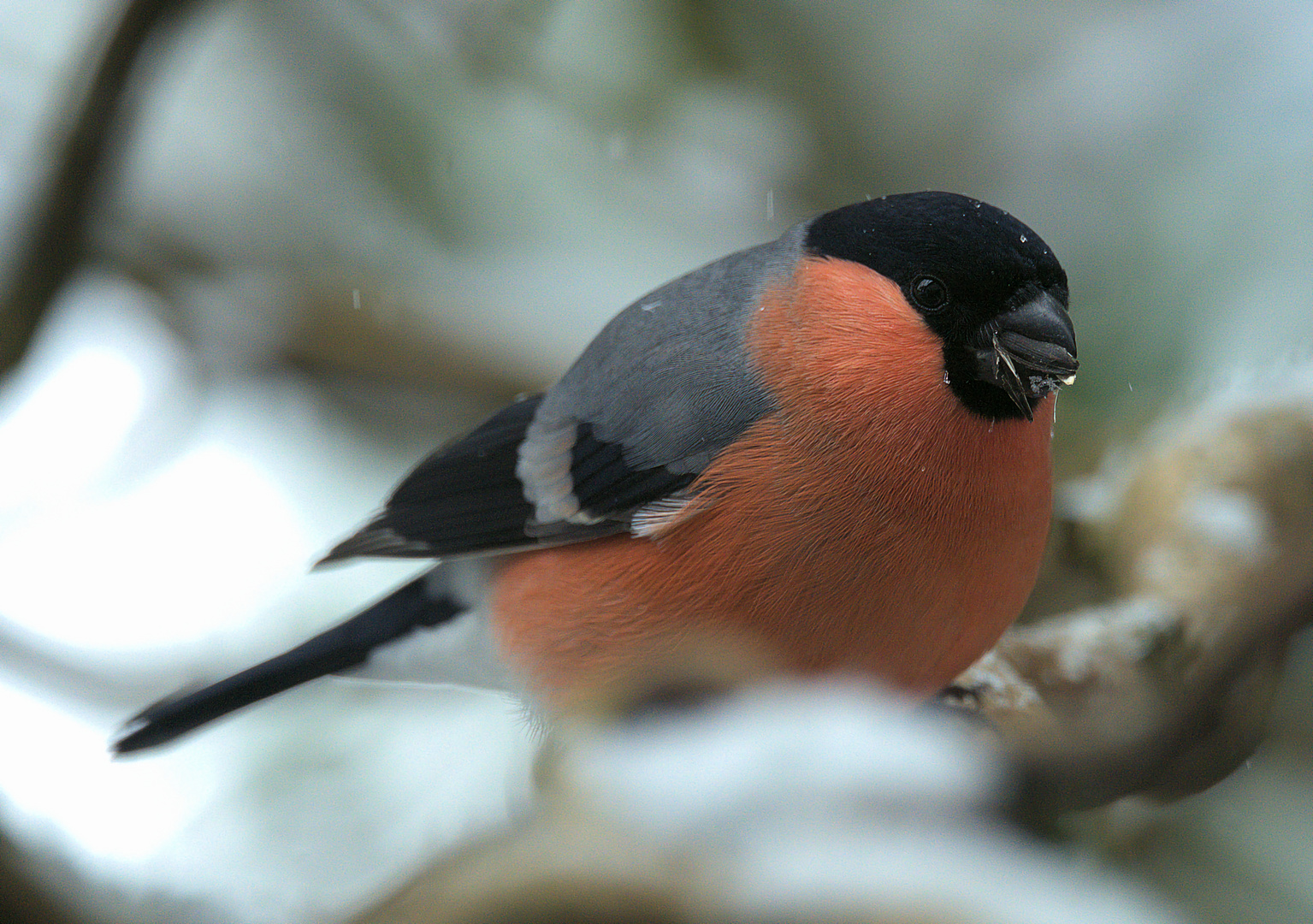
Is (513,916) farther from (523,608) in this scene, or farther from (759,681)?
(523,608)

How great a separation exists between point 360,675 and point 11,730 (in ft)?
2.50

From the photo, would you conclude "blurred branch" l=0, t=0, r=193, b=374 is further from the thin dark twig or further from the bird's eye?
the thin dark twig

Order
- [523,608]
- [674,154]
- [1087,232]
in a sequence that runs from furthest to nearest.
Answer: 1. [674,154]
2. [1087,232]
3. [523,608]

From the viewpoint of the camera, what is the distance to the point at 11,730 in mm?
2156

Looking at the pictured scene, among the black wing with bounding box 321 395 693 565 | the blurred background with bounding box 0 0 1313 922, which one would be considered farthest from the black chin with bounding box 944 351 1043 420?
the blurred background with bounding box 0 0 1313 922

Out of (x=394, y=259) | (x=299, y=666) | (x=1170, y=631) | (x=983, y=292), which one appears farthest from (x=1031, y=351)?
(x=394, y=259)

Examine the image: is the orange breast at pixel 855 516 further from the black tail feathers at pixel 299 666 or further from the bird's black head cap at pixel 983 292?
the black tail feathers at pixel 299 666

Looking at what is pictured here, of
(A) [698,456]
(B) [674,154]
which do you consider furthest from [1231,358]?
(B) [674,154]

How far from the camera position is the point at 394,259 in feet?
9.90

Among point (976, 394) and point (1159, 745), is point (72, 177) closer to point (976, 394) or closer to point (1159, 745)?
point (976, 394)

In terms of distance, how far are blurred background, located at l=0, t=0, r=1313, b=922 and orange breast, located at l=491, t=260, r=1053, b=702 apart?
0.40 m

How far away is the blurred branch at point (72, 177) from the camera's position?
203 centimetres

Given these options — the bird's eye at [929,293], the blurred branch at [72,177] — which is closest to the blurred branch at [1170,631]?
the bird's eye at [929,293]

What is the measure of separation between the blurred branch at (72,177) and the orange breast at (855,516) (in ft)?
4.31
